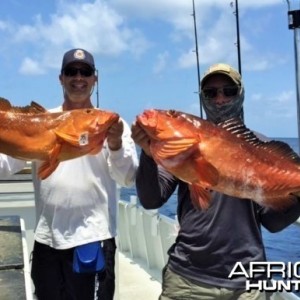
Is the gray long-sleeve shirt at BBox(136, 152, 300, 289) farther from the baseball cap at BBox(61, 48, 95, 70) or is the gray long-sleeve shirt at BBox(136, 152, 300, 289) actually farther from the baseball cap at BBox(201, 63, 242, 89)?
the baseball cap at BBox(61, 48, 95, 70)

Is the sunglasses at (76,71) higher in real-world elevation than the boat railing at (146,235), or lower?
higher

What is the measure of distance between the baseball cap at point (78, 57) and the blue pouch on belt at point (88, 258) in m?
1.19

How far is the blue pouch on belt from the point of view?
3.30 m

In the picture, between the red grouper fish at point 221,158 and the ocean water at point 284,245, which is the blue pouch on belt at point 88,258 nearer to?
the red grouper fish at point 221,158

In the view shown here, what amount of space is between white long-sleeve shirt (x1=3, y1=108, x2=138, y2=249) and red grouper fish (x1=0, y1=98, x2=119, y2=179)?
1.35 feet

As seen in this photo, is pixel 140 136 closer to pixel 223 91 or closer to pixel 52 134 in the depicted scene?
pixel 52 134

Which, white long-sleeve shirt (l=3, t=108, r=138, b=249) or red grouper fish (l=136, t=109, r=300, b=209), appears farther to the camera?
white long-sleeve shirt (l=3, t=108, r=138, b=249)

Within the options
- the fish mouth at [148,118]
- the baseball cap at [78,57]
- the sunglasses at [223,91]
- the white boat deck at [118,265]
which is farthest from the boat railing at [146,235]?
the fish mouth at [148,118]

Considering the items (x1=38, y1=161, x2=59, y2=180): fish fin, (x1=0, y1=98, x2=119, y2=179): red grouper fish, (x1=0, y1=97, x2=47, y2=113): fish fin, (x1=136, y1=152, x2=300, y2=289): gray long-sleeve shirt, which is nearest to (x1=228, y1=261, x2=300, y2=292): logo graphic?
(x1=136, y1=152, x2=300, y2=289): gray long-sleeve shirt

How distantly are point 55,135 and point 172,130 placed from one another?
0.72 meters

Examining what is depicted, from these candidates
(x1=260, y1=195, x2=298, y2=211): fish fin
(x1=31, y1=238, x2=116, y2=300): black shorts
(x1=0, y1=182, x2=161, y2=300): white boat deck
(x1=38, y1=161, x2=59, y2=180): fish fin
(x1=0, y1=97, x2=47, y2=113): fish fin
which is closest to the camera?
(x1=260, y1=195, x2=298, y2=211): fish fin

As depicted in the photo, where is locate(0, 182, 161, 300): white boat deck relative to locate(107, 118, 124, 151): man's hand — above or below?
below

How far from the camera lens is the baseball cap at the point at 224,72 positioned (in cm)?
301

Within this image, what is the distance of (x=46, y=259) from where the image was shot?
11.3 feet
